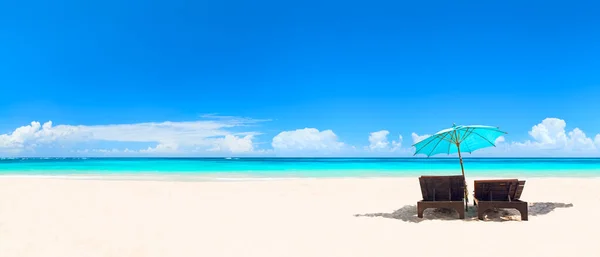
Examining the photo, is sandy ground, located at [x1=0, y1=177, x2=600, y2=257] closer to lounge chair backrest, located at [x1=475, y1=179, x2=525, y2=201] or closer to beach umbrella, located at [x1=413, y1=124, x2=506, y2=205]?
lounge chair backrest, located at [x1=475, y1=179, x2=525, y2=201]

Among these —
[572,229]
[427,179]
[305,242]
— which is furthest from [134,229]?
[572,229]

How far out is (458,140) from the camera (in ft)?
30.9

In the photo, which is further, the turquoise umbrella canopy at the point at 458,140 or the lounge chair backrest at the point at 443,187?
the turquoise umbrella canopy at the point at 458,140

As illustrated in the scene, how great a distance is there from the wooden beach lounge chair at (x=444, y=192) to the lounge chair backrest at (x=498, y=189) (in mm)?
381

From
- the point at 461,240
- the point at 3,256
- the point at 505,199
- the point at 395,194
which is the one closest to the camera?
the point at 3,256

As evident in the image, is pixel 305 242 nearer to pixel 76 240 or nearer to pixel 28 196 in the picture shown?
pixel 76 240

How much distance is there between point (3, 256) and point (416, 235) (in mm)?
6327

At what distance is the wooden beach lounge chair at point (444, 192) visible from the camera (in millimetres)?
8484

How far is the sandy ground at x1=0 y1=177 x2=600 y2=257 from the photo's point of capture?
6297 millimetres

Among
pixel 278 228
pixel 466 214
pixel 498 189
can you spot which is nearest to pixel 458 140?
pixel 498 189

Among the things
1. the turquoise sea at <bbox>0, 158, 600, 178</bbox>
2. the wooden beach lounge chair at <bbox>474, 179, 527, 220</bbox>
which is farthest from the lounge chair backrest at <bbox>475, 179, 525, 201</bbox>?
the turquoise sea at <bbox>0, 158, 600, 178</bbox>

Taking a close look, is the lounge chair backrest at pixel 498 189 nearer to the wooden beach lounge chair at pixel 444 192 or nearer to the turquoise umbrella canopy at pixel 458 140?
the wooden beach lounge chair at pixel 444 192

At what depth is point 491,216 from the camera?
8.86 meters

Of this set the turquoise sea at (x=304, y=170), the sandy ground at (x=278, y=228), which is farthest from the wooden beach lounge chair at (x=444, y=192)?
the turquoise sea at (x=304, y=170)
